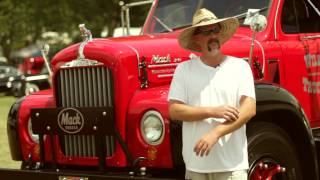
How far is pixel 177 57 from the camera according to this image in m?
5.00

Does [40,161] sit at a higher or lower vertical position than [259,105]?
lower

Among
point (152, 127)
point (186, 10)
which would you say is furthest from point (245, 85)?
point (186, 10)

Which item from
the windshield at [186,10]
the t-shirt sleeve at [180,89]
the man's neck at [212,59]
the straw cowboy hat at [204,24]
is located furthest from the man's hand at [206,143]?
the windshield at [186,10]

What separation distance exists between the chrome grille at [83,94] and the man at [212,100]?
41.7 inches

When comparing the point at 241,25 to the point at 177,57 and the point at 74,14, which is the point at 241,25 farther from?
the point at 74,14

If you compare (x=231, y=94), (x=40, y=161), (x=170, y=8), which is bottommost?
(x=40, y=161)

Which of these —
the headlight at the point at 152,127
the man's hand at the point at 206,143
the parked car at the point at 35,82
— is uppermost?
the man's hand at the point at 206,143

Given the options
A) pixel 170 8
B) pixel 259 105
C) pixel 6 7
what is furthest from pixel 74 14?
pixel 259 105

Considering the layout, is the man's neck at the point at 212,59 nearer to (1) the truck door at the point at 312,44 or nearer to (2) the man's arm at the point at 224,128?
(2) the man's arm at the point at 224,128

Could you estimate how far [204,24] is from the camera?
12.0ft

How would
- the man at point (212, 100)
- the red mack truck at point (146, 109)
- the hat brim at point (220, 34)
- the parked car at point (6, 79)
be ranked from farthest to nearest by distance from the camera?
the parked car at point (6, 79) → the red mack truck at point (146, 109) → the hat brim at point (220, 34) → the man at point (212, 100)

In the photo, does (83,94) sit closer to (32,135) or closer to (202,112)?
(32,135)

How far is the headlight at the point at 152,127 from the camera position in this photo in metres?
4.34

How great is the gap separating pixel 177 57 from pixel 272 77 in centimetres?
81
